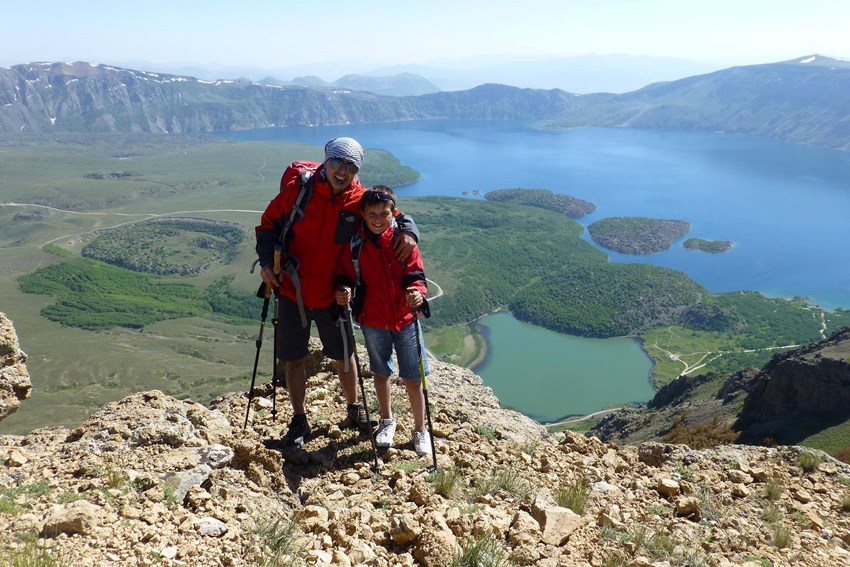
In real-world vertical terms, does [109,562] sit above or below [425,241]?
above

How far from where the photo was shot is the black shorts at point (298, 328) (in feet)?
18.6

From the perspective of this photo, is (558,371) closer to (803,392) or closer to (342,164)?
(803,392)

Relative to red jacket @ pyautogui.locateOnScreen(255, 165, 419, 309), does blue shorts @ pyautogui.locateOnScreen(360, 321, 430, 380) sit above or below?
below

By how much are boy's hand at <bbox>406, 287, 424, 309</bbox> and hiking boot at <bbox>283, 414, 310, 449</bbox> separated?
72.6 inches

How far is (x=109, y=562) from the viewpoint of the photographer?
325 cm

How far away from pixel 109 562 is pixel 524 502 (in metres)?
3.17

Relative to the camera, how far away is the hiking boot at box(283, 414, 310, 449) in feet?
19.0

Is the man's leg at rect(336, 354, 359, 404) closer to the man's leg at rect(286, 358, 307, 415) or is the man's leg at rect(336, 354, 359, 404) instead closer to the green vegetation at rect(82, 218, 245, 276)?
the man's leg at rect(286, 358, 307, 415)

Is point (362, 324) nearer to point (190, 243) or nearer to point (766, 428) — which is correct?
point (766, 428)

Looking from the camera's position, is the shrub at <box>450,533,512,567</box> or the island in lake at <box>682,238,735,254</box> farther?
the island in lake at <box>682,238,735,254</box>

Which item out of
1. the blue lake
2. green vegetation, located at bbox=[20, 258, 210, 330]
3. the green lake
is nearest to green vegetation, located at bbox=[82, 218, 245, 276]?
green vegetation, located at bbox=[20, 258, 210, 330]

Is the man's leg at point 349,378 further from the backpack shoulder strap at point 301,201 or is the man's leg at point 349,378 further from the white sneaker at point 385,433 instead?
the backpack shoulder strap at point 301,201

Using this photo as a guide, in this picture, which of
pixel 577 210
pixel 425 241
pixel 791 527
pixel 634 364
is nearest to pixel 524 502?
pixel 791 527

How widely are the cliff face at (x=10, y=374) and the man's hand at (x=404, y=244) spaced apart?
11.9ft
